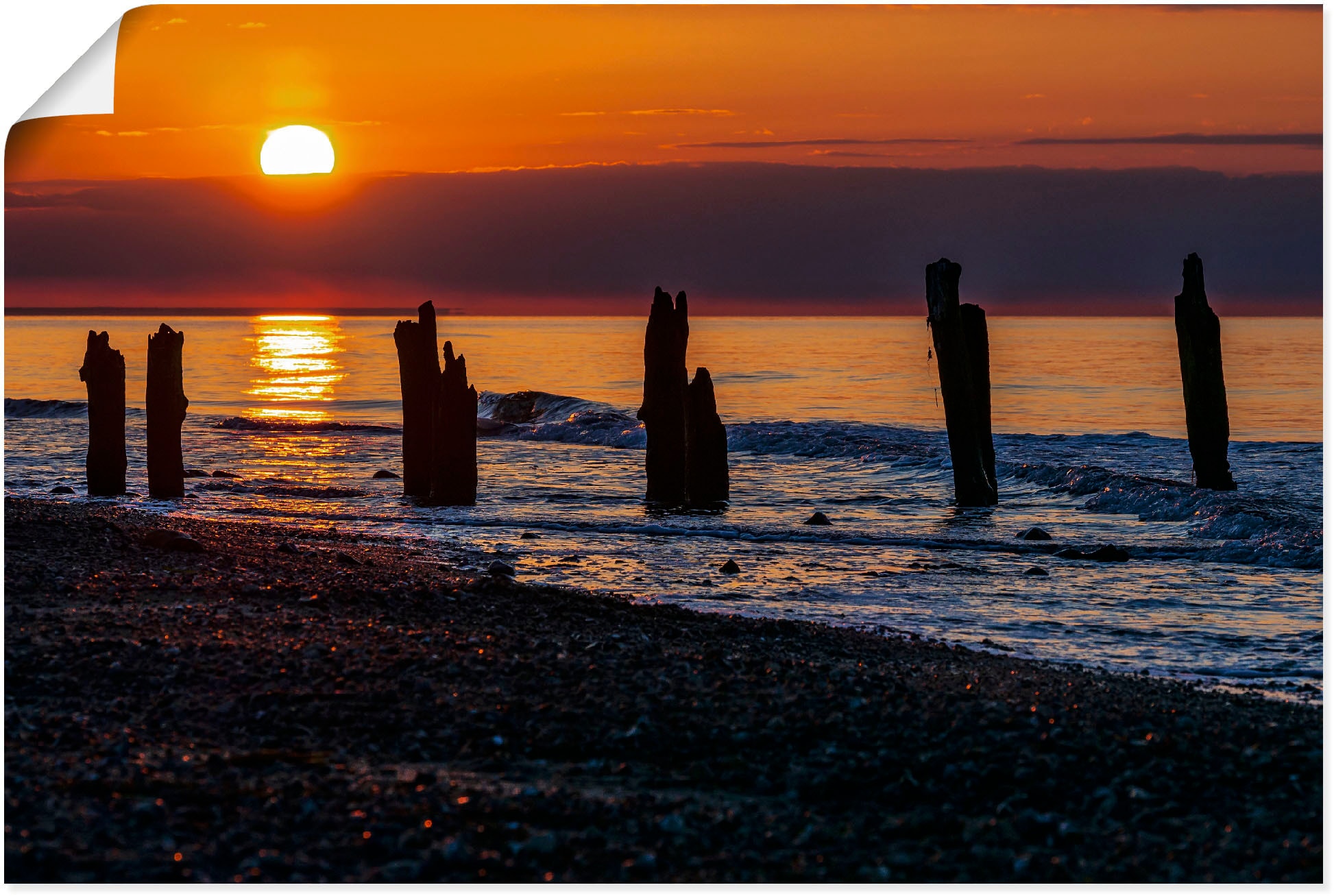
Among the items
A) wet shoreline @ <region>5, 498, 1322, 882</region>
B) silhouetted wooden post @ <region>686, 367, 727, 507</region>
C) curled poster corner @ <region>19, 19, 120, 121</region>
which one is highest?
curled poster corner @ <region>19, 19, 120, 121</region>

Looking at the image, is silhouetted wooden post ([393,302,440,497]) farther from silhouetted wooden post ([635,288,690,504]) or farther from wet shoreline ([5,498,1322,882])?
wet shoreline ([5,498,1322,882])

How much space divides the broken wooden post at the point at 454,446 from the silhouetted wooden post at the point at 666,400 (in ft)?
6.63

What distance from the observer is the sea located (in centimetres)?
872

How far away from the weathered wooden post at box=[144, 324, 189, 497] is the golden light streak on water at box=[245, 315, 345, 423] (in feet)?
4.08

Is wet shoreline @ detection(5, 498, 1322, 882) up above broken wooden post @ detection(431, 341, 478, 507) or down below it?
below

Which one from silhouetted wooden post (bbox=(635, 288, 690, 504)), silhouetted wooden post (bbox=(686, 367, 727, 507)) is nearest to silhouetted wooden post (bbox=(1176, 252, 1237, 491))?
silhouetted wooden post (bbox=(686, 367, 727, 507))

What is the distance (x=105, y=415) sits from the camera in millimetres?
13875

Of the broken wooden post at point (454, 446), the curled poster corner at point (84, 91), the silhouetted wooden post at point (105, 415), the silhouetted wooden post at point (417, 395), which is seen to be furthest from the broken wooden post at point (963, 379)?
the curled poster corner at point (84, 91)

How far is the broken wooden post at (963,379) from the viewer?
14.1 m

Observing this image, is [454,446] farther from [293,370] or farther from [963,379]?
[293,370]

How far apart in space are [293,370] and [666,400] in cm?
3556

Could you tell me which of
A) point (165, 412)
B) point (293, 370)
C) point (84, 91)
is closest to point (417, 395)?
point (165, 412)

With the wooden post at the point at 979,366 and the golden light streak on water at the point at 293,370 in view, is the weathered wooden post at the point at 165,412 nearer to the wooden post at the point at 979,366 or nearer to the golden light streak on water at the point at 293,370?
the golden light streak on water at the point at 293,370

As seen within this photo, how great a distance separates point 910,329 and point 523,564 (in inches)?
2193
